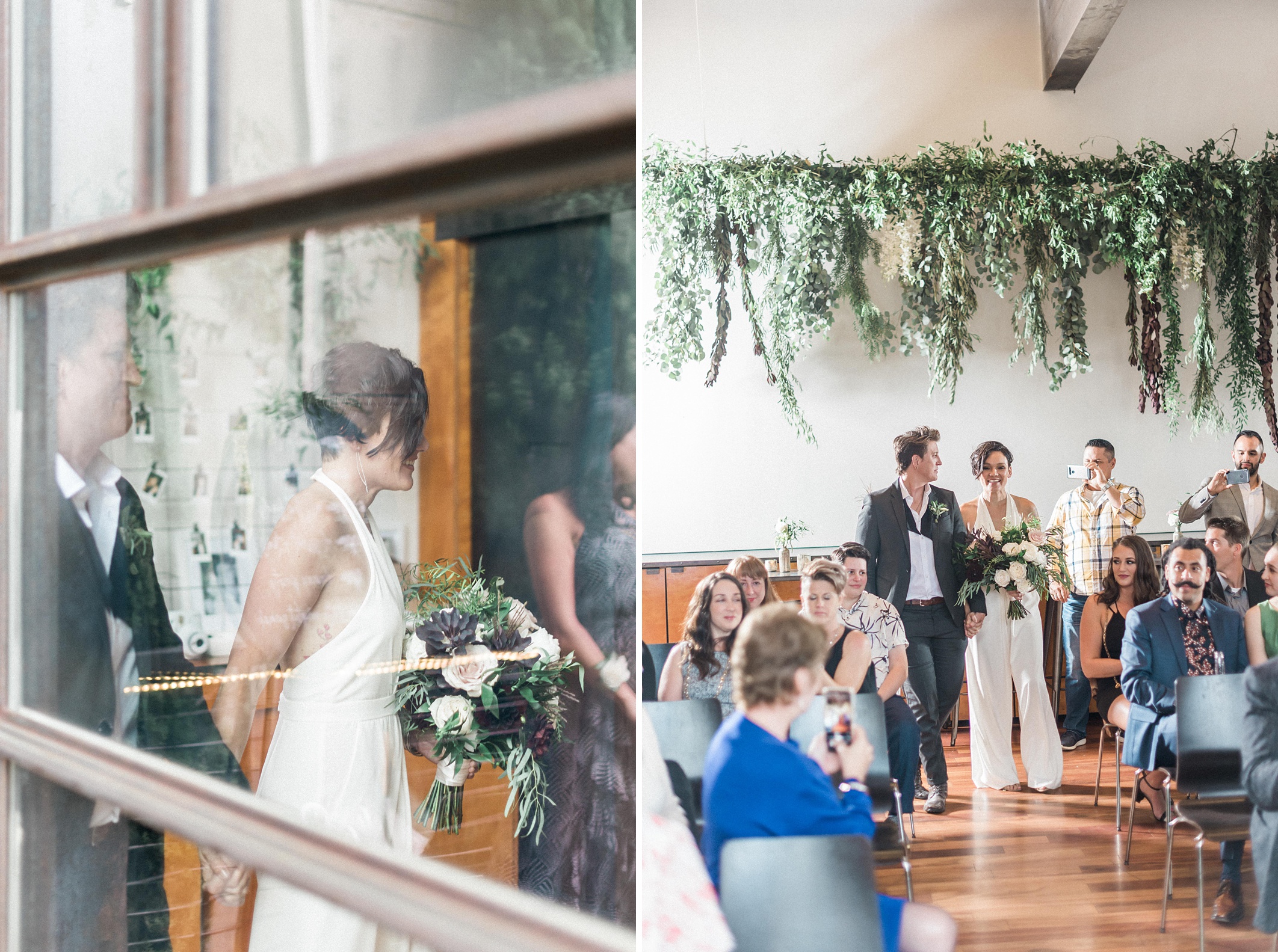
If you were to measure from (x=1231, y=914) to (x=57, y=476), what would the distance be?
1419mm

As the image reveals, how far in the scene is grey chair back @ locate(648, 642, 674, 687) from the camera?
636 millimetres

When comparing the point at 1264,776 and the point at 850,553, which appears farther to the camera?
the point at 850,553

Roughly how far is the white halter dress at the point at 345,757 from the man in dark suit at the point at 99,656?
8.4 inches

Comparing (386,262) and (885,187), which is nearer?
(885,187)

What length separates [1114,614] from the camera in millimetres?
521

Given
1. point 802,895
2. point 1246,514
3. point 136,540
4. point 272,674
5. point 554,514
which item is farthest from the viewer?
point 136,540

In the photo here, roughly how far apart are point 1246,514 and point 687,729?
37 centimetres

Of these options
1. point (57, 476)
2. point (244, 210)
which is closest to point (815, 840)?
point (244, 210)

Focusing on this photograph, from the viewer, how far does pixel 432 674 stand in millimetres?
793

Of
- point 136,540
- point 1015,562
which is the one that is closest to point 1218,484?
point 1015,562

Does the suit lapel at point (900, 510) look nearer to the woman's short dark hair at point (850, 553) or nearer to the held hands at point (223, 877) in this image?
the woman's short dark hair at point (850, 553)

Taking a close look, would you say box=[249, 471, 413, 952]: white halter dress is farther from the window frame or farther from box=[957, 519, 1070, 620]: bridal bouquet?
box=[957, 519, 1070, 620]: bridal bouquet

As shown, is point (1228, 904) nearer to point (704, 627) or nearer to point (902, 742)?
point (902, 742)

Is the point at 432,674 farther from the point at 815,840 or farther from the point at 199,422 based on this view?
the point at 199,422
